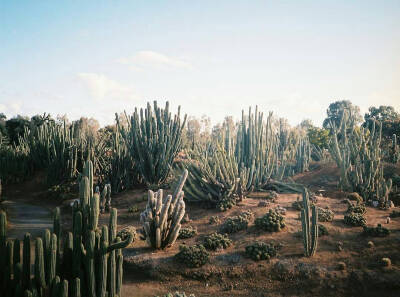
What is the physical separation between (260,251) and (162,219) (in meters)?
2.41

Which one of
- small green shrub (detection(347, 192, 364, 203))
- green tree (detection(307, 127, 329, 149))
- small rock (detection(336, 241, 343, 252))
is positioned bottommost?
small rock (detection(336, 241, 343, 252))

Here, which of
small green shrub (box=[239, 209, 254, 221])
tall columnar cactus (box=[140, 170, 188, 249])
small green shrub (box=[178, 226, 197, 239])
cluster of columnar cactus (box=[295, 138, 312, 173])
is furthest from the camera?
cluster of columnar cactus (box=[295, 138, 312, 173])

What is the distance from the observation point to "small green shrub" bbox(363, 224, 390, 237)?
23.7 ft

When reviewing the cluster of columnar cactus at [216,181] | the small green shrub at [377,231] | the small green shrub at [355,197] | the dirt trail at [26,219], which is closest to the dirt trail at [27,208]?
the dirt trail at [26,219]

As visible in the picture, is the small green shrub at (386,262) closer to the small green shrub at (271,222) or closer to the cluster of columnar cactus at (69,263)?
the small green shrub at (271,222)

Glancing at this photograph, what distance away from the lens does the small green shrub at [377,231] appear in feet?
23.7

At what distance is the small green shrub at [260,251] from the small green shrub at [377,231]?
8.37 feet

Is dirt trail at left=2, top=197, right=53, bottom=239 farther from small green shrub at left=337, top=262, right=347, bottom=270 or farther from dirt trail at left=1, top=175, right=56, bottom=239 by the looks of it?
small green shrub at left=337, top=262, right=347, bottom=270

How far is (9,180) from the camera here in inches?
→ 632

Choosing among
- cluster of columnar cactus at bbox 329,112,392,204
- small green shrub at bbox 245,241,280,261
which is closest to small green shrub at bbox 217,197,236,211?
small green shrub at bbox 245,241,280,261

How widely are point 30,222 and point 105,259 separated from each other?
6.76 m

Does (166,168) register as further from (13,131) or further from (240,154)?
(13,131)

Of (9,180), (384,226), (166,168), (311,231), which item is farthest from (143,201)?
(9,180)

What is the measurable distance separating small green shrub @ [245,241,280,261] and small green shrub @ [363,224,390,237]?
255cm
